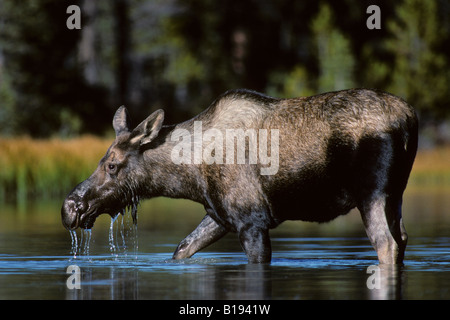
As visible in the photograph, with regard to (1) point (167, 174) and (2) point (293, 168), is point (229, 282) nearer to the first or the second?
(2) point (293, 168)

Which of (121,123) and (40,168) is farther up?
(121,123)

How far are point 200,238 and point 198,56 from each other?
161 feet

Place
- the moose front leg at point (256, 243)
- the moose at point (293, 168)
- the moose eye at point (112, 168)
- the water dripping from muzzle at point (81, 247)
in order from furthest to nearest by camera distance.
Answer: the water dripping from muzzle at point (81, 247) → the moose eye at point (112, 168) → the moose front leg at point (256, 243) → the moose at point (293, 168)

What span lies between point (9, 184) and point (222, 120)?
17.5 m

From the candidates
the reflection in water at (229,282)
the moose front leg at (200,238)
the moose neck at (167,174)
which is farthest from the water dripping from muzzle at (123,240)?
the reflection in water at (229,282)

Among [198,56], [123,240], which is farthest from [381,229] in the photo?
[198,56]

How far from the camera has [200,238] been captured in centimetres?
1330

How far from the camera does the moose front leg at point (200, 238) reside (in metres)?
13.3

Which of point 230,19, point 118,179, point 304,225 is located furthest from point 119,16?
point 118,179

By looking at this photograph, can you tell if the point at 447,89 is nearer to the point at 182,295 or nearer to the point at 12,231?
the point at 12,231

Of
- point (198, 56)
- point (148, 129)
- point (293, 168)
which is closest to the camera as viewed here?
point (293, 168)

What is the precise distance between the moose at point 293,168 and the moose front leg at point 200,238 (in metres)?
0.56

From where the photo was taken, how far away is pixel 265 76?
64688 mm

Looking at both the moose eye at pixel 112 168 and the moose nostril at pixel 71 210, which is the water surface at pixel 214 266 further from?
the moose eye at pixel 112 168
